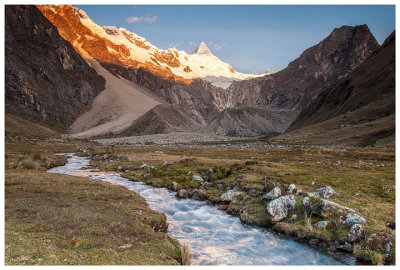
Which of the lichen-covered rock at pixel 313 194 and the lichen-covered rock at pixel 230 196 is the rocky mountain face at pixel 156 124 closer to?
the lichen-covered rock at pixel 230 196

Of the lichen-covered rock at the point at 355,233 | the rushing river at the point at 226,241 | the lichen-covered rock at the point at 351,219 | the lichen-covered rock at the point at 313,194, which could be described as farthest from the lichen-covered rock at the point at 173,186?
the lichen-covered rock at the point at 355,233

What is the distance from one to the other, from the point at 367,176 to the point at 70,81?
202m

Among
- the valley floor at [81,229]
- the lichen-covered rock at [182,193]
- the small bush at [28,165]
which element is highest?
the valley floor at [81,229]

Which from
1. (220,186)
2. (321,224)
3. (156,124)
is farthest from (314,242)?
(156,124)

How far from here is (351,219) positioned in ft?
58.8

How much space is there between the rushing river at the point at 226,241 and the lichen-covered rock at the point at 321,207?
3038 millimetres

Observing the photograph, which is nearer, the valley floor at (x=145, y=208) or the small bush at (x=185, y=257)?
the valley floor at (x=145, y=208)

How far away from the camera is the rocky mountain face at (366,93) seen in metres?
109

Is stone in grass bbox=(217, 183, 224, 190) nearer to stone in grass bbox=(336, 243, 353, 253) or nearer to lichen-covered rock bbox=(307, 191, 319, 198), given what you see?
lichen-covered rock bbox=(307, 191, 319, 198)

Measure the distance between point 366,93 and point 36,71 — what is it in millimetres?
173697

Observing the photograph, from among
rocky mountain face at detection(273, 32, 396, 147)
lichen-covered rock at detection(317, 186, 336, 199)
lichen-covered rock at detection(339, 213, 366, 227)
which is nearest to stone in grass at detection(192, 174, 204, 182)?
lichen-covered rock at detection(317, 186, 336, 199)

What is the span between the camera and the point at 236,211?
78.5ft

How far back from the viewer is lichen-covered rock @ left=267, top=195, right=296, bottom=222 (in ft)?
67.8

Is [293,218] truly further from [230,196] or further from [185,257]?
[185,257]
